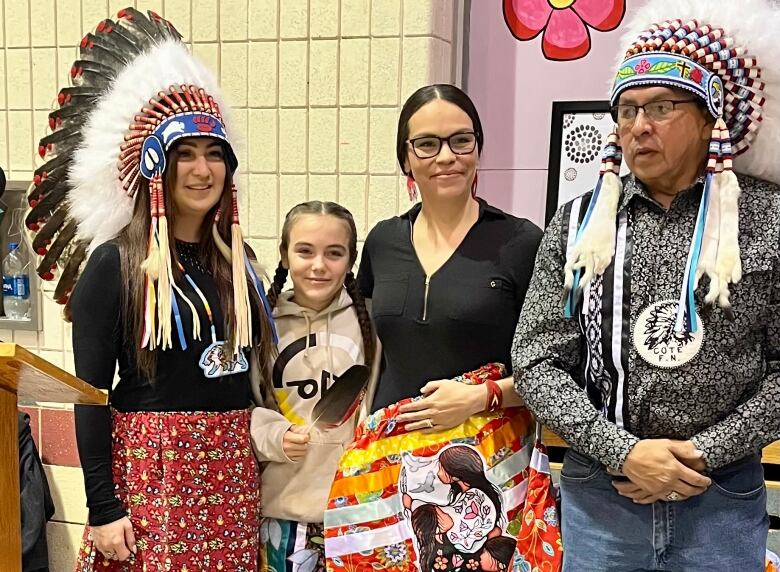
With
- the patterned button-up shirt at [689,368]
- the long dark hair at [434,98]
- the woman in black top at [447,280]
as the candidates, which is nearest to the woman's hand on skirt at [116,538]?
the woman in black top at [447,280]

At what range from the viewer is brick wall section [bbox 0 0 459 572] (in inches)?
108

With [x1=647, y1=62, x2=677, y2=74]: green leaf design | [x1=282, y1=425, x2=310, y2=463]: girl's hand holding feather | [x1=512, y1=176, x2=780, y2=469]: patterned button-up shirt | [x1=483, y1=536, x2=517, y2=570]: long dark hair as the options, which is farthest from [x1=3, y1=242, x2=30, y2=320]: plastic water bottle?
[x1=647, y1=62, x2=677, y2=74]: green leaf design

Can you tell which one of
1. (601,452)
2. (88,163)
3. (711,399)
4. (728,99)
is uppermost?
(728,99)

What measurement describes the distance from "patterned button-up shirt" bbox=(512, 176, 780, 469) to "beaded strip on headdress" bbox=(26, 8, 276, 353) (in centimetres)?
80

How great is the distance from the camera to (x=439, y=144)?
1.89 meters

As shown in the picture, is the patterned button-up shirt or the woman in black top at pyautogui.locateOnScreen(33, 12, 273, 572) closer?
the patterned button-up shirt

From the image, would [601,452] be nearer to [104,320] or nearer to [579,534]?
[579,534]

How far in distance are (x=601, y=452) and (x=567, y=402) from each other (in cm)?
11

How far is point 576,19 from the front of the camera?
279 cm

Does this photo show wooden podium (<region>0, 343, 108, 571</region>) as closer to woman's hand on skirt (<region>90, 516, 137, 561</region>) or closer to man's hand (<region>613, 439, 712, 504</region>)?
woman's hand on skirt (<region>90, 516, 137, 561</region>)

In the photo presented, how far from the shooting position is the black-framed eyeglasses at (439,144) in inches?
74.5

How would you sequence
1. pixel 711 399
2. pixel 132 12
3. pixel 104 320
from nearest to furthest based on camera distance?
pixel 711 399
pixel 104 320
pixel 132 12

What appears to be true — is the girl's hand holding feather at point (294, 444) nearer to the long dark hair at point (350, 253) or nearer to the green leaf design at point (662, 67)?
the long dark hair at point (350, 253)

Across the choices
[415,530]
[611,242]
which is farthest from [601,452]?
[415,530]
